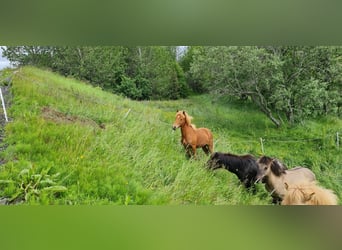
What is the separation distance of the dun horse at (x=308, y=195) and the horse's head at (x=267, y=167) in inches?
2.9

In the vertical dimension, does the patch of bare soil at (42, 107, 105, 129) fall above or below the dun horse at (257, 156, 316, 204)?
above

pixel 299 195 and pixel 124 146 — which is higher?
pixel 124 146

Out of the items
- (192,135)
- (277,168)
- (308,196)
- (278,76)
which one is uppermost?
(278,76)

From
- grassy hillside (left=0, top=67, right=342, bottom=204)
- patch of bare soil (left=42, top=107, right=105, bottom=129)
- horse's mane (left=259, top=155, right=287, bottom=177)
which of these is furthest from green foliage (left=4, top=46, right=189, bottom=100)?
horse's mane (left=259, top=155, right=287, bottom=177)

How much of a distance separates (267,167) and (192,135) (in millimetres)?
357

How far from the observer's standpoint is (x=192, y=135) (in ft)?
5.22

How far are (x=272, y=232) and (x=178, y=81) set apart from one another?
0.77 metres

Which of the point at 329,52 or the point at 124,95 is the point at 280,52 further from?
the point at 124,95

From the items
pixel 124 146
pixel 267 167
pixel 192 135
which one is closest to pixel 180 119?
pixel 192 135

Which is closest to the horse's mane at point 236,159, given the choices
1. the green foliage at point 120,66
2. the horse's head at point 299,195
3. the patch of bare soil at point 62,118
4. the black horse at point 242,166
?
the black horse at point 242,166

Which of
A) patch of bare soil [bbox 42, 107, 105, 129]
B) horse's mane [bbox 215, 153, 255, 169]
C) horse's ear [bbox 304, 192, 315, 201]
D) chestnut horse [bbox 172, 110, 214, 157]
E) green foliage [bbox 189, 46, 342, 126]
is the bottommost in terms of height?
horse's ear [bbox 304, 192, 315, 201]

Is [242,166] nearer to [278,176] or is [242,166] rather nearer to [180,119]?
[278,176]

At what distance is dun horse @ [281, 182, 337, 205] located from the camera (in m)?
1.52

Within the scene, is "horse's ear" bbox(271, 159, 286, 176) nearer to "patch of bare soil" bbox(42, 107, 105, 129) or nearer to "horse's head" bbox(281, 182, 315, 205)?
"horse's head" bbox(281, 182, 315, 205)
